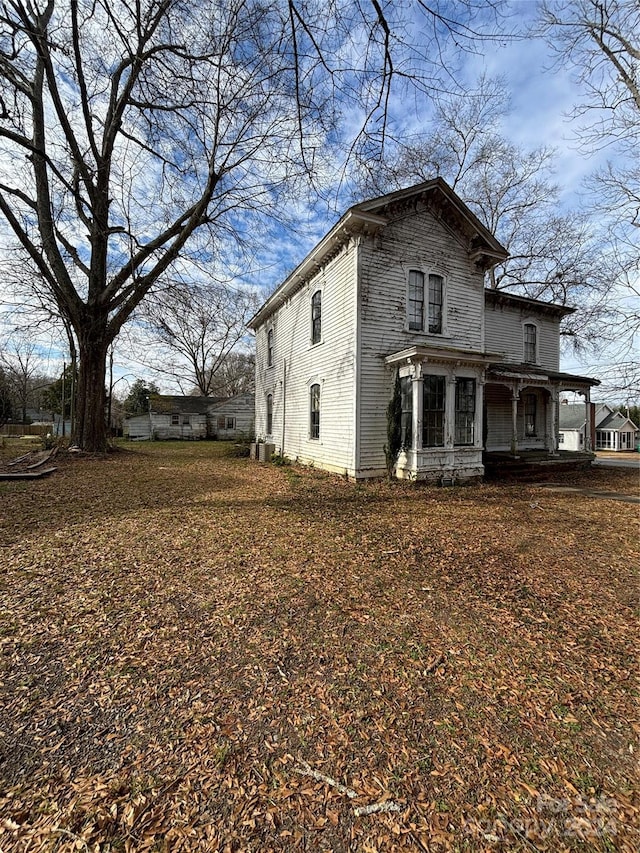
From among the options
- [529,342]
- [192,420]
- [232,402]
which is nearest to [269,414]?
[529,342]

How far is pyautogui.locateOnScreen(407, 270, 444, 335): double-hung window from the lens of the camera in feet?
35.0

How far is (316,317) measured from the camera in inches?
490

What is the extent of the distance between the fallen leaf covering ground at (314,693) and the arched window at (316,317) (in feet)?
27.4

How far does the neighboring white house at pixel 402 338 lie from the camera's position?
9.70 metres

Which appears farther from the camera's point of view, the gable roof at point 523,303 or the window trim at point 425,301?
the gable roof at point 523,303

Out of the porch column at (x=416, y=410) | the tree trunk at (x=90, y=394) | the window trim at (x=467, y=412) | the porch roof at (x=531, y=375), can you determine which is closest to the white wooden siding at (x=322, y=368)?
the porch column at (x=416, y=410)

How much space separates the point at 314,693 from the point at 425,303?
1040 cm

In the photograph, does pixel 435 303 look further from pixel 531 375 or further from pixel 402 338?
pixel 531 375

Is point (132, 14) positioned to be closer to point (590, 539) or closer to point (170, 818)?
point (170, 818)

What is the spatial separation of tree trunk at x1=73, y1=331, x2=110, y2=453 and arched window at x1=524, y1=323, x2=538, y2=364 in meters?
17.2

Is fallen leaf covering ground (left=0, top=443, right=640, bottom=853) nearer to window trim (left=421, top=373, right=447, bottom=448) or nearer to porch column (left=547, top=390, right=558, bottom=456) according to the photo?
window trim (left=421, top=373, right=447, bottom=448)

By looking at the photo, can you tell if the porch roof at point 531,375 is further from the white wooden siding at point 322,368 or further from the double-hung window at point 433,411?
the white wooden siding at point 322,368

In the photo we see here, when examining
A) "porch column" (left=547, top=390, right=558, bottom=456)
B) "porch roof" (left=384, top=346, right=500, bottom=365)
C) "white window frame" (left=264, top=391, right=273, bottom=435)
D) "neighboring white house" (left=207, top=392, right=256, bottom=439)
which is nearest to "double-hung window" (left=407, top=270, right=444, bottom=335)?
"porch roof" (left=384, top=346, right=500, bottom=365)

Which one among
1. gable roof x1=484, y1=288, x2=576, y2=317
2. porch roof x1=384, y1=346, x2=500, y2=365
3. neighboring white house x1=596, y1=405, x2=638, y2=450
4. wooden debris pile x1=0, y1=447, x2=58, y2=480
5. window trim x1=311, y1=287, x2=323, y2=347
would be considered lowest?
wooden debris pile x1=0, y1=447, x2=58, y2=480
